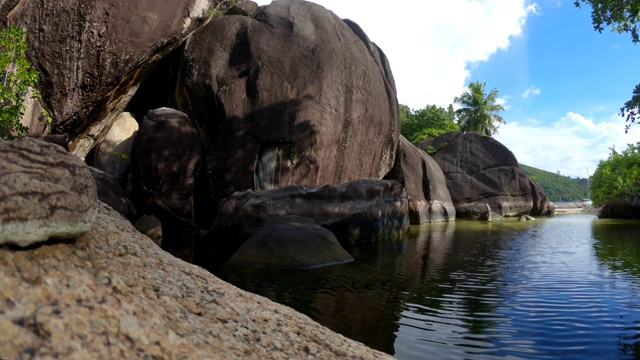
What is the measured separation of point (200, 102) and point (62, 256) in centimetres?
1503

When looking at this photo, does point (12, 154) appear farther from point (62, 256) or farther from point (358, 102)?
point (358, 102)

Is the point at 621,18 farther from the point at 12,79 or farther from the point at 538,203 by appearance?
the point at 538,203

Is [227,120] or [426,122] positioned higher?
[426,122]

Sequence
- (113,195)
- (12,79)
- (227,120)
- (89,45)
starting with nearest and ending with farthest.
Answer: (12,79)
(113,195)
(89,45)
(227,120)

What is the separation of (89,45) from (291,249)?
10.1 m

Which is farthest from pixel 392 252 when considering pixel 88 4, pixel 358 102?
pixel 88 4

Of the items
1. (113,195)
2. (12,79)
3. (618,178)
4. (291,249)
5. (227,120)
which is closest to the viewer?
(291,249)

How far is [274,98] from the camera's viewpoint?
1756cm

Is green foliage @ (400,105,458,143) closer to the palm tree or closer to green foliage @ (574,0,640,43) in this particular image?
the palm tree

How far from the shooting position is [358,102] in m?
19.9

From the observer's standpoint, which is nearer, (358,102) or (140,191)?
(140,191)

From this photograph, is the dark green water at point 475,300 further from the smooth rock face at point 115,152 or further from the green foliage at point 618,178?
the green foliage at point 618,178

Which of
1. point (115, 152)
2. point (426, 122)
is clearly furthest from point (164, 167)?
point (426, 122)

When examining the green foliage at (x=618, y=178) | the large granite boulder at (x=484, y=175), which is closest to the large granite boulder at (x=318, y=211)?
the large granite boulder at (x=484, y=175)
